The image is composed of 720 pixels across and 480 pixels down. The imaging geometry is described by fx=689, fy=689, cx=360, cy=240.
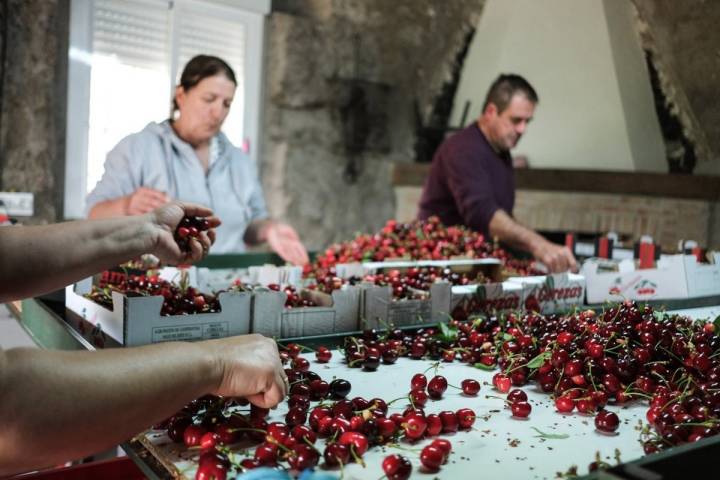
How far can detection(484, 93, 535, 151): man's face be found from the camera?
367 centimetres

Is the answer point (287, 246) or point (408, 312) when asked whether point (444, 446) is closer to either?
point (408, 312)

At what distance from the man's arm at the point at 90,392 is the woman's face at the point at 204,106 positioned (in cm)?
250

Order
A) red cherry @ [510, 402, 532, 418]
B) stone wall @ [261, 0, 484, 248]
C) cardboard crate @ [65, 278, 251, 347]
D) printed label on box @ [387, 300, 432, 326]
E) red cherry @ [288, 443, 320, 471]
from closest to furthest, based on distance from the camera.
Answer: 1. red cherry @ [288, 443, 320, 471]
2. red cherry @ [510, 402, 532, 418]
3. cardboard crate @ [65, 278, 251, 347]
4. printed label on box @ [387, 300, 432, 326]
5. stone wall @ [261, 0, 484, 248]

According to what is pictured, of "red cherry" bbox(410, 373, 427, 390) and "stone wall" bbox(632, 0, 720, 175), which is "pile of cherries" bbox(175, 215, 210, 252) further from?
"stone wall" bbox(632, 0, 720, 175)

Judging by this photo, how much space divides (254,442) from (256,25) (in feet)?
13.3

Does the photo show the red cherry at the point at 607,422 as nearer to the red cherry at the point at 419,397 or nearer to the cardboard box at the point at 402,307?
the red cherry at the point at 419,397

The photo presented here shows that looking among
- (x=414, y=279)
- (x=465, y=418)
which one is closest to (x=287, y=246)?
(x=414, y=279)

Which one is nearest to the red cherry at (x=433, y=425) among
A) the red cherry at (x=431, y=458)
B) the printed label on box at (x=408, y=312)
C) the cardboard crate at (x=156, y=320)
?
the red cherry at (x=431, y=458)

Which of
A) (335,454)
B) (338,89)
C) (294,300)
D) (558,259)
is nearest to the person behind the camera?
(335,454)

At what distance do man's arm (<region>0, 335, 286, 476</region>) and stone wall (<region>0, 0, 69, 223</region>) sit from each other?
3021 millimetres

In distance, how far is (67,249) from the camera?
142 cm

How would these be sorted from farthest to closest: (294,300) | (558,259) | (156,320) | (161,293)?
(558,259), (294,300), (161,293), (156,320)

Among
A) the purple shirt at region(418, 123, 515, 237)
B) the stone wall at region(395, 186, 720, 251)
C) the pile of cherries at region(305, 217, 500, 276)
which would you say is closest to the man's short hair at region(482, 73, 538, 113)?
the purple shirt at region(418, 123, 515, 237)

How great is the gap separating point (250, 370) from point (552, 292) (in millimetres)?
1434
